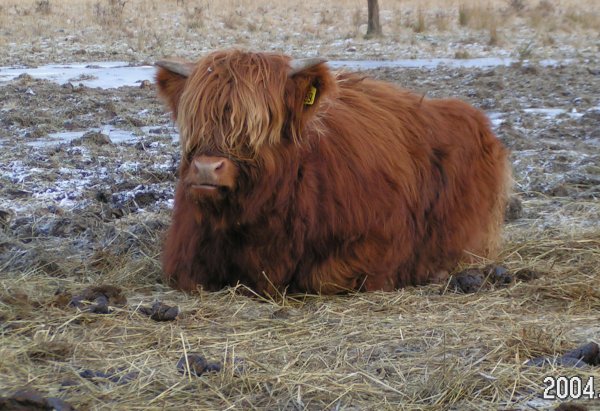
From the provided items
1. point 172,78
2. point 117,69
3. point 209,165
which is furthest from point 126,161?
point 117,69

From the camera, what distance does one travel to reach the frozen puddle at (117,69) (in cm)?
1347

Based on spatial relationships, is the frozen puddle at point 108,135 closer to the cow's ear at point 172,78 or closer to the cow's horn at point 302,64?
the cow's ear at point 172,78

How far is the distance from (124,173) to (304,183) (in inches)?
117

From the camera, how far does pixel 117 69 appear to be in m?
15.4

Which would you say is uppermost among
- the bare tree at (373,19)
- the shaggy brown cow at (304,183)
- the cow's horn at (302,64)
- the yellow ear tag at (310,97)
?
the cow's horn at (302,64)

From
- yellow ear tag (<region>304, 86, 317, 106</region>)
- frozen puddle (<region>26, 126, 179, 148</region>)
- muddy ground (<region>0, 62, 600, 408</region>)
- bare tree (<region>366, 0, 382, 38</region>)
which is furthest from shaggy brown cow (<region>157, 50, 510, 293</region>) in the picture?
bare tree (<region>366, 0, 382, 38</region>)

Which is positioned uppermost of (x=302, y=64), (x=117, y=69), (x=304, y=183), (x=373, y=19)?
(x=302, y=64)

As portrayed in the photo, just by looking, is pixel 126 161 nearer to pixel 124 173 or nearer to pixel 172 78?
pixel 124 173

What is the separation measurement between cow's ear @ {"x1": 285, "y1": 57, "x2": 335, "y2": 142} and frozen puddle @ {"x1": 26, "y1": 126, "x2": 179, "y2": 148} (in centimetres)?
433

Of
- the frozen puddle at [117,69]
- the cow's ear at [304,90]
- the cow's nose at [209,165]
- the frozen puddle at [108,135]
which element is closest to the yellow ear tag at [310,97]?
the cow's ear at [304,90]

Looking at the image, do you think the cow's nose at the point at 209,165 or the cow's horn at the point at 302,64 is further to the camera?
the cow's horn at the point at 302,64

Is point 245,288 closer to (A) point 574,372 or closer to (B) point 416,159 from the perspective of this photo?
(B) point 416,159

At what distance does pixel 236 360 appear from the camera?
3.46 m

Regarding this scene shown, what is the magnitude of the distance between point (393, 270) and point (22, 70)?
1159cm
